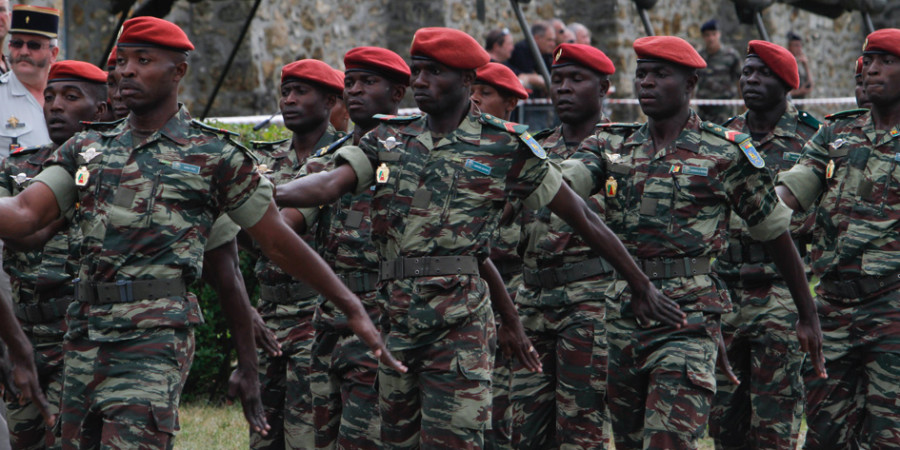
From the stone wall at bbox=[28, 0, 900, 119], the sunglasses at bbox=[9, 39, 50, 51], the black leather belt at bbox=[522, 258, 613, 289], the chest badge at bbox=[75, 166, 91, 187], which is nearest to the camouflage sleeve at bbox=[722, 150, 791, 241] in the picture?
the black leather belt at bbox=[522, 258, 613, 289]

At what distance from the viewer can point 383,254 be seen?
620cm

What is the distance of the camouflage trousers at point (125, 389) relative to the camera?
521cm

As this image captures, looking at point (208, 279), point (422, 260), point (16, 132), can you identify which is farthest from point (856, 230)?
point (16, 132)

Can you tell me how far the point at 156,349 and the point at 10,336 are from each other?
2.08 ft

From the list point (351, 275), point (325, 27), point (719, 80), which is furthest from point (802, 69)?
point (351, 275)

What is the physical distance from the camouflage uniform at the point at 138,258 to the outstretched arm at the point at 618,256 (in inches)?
61.0

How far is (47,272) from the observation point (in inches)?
276

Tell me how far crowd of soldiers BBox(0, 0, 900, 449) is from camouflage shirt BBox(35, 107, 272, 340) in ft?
0.04

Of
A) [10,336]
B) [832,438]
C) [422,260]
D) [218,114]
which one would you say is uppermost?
[422,260]

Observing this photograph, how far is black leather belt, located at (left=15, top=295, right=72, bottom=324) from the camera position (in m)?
7.03

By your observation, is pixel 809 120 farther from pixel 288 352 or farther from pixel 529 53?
pixel 529 53

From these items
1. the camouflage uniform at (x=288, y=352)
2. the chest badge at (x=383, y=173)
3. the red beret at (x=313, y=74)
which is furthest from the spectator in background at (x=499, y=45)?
the chest badge at (x=383, y=173)

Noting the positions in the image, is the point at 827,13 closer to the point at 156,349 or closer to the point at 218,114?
the point at 218,114

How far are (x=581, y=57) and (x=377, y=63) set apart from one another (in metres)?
1.25
